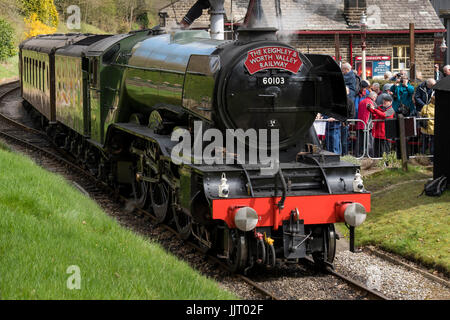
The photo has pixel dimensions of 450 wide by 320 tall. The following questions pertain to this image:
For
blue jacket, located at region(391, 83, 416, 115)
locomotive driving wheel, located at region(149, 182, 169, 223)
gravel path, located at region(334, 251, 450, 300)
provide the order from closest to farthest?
gravel path, located at region(334, 251, 450, 300) < locomotive driving wheel, located at region(149, 182, 169, 223) < blue jacket, located at region(391, 83, 416, 115)

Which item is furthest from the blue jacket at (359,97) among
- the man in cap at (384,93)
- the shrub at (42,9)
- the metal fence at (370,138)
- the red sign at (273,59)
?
the shrub at (42,9)

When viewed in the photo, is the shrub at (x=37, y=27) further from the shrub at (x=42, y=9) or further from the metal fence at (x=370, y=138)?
the metal fence at (x=370, y=138)

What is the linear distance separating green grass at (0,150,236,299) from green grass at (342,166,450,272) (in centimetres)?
321

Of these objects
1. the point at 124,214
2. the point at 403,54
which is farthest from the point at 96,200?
the point at 403,54

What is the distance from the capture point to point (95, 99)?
12.7 m

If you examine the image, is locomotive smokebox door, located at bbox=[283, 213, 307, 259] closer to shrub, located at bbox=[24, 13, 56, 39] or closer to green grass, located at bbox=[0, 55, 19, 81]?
shrub, located at bbox=[24, 13, 56, 39]

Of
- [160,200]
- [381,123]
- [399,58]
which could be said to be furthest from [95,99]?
[399,58]

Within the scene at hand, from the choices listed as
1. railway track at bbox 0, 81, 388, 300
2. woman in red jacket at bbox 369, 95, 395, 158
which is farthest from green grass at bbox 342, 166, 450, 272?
woman in red jacket at bbox 369, 95, 395, 158

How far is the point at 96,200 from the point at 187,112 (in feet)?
14.3

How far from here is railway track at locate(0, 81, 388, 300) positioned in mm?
7898

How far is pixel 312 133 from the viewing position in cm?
920

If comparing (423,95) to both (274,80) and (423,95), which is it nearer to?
(423,95)
